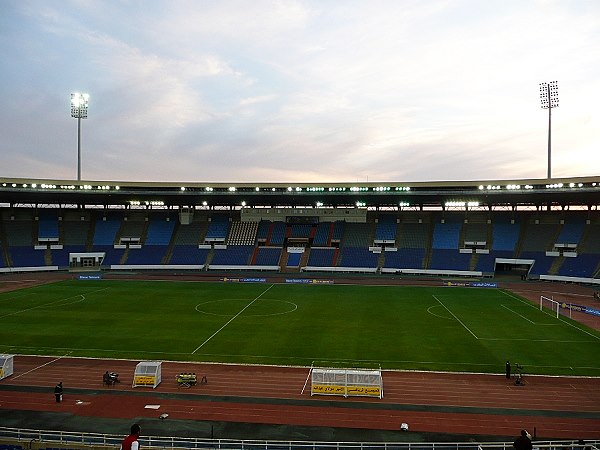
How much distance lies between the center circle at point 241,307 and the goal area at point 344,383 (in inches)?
687

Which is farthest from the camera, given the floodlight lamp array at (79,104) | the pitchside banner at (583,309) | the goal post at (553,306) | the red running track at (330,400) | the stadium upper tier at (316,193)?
the floodlight lamp array at (79,104)

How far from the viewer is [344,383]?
68.9ft

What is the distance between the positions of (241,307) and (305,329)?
10.6 meters

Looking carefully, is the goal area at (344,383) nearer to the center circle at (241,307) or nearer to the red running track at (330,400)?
the red running track at (330,400)

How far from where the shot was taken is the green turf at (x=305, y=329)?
26438 millimetres

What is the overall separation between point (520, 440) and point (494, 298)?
42.0 meters

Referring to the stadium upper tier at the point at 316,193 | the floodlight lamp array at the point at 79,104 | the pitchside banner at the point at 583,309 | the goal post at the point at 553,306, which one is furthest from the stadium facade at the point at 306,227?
the pitchside banner at the point at 583,309

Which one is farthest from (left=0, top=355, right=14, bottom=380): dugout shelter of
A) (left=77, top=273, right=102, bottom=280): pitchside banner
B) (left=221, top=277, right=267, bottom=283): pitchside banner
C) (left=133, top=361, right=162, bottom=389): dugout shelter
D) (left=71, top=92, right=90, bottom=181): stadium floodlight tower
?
(left=71, top=92, right=90, bottom=181): stadium floodlight tower

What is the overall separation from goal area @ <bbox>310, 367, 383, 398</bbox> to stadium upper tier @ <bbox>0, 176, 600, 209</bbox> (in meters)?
48.5

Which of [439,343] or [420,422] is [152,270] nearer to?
[439,343]

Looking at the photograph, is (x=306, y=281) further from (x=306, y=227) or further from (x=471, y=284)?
(x=471, y=284)

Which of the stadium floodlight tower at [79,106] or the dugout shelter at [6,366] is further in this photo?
the stadium floodlight tower at [79,106]

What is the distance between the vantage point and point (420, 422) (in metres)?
18.1

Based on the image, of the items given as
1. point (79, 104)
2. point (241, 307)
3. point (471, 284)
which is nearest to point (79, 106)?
point (79, 104)
